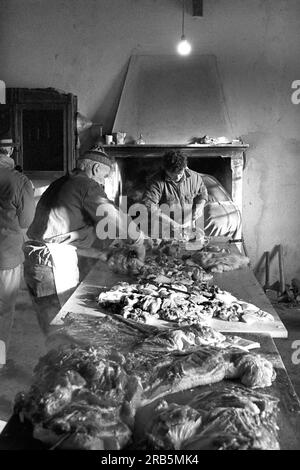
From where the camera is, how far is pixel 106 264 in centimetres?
451

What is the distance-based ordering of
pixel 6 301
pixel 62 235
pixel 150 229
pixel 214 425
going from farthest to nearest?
pixel 150 229
pixel 6 301
pixel 62 235
pixel 214 425

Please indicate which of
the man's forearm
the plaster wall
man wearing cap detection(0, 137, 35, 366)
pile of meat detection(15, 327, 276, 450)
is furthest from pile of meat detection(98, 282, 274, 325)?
the plaster wall

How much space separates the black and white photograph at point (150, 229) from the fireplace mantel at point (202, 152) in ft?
0.08

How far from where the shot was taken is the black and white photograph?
195cm

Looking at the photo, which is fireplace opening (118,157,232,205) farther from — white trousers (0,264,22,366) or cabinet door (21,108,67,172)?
white trousers (0,264,22,366)

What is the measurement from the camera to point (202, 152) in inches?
310

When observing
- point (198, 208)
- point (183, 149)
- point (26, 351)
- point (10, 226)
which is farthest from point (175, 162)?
point (26, 351)

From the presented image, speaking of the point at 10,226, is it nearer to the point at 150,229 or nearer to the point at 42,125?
the point at 150,229

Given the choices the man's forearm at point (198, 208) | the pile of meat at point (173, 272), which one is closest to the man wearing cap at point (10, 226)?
the pile of meat at point (173, 272)

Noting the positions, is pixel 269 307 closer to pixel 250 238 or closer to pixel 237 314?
pixel 237 314

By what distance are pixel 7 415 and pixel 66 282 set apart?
120 centimetres

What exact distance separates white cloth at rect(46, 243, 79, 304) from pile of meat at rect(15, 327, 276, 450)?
6.61 ft

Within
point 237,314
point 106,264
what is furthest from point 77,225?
point 237,314

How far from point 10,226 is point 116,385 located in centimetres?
324
